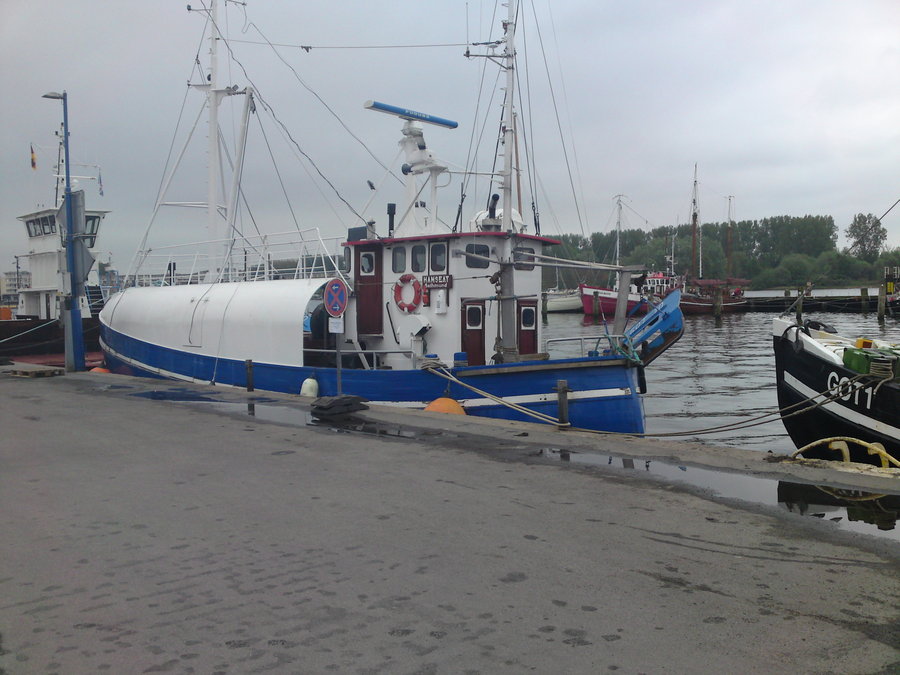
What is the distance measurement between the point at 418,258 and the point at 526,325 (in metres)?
2.68

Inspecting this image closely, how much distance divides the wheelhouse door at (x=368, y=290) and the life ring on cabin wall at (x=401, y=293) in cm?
55

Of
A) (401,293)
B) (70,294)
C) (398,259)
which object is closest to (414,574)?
(401,293)

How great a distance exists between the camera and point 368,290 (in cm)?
1597

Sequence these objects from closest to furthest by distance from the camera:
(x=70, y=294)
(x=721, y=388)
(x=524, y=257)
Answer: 1. (x=524, y=257)
2. (x=70, y=294)
3. (x=721, y=388)

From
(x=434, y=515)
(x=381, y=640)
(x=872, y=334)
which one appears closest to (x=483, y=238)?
(x=434, y=515)

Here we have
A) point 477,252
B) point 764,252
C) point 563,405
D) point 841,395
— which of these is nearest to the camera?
point 841,395

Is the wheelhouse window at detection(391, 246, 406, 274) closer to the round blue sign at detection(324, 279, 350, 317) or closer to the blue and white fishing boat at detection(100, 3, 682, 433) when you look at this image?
the blue and white fishing boat at detection(100, 3, 682, 433)

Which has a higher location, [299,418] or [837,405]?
[837,405]

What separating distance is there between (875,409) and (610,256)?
337 ft

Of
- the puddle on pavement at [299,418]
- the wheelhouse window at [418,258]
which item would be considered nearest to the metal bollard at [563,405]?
the puddle on pavement at [299,418]

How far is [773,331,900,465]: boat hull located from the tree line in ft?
275

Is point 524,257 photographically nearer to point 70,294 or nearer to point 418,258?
point 418,258

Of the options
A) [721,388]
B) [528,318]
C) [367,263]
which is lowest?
[721,388]

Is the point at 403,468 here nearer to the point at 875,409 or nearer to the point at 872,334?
the point at 875,409
